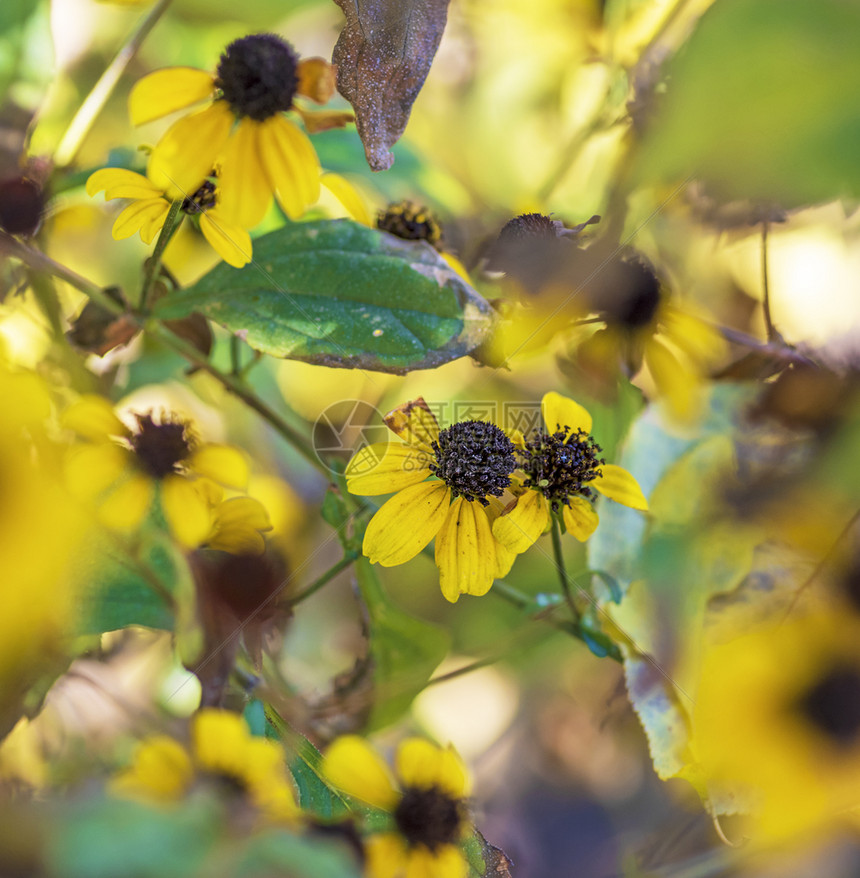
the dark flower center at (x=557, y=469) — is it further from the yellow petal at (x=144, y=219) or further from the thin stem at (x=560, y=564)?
the yellow petal at (x=144, y=219)

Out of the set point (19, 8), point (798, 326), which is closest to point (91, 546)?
point (19, 8)

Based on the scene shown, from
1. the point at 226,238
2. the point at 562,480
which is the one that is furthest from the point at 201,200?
the point at 562,480

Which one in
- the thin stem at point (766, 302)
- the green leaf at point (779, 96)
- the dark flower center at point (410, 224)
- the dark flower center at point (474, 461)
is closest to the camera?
the green leaf at point (779, 96)

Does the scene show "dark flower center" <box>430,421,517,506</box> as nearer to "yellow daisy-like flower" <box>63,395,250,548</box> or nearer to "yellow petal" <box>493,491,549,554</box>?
"yellow petal" <box>493,491,549,554</box>

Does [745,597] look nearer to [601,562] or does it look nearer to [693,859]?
[601,562]

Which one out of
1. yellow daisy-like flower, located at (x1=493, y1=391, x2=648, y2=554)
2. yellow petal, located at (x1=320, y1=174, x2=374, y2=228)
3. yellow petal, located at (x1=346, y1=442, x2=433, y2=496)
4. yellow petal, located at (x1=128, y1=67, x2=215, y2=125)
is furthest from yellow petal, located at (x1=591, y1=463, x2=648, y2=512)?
yellow petal, located at (x1=128, y1=67, x2=215, y2=125)

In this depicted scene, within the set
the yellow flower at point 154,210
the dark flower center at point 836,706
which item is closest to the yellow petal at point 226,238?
the yellow flower at point 154,210
